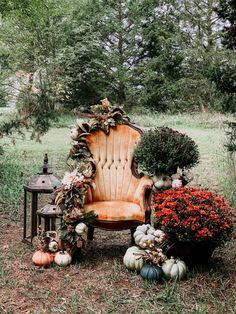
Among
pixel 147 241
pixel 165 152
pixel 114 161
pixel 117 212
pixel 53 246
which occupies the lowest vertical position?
pixel 53 246

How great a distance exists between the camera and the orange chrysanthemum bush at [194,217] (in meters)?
3.31

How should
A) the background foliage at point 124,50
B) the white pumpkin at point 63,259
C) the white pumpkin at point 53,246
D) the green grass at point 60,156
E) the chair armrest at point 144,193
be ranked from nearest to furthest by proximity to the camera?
the white pumpkin at point 63,259 < the white pumpkin at point 53,246 < the chair armrest at point 144,193 < the green grass at point 60,156 < the background foliage at point 124,50

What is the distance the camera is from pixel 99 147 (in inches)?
171

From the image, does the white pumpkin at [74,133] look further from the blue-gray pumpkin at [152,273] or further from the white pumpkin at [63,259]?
the blue-gray pumpkin at [152,273]

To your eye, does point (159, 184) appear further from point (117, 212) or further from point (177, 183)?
point (117, 212)

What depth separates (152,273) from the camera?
3.29 meters

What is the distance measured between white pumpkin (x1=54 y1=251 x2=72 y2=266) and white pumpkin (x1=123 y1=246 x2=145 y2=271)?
1.62 feet

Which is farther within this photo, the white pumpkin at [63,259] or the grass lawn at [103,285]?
Result: the white pumpkin at [63,259]

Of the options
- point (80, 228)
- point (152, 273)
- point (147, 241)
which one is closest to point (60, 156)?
point (80, 228)

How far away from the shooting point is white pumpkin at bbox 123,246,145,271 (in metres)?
3.45

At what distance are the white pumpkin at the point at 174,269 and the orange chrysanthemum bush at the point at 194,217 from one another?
17 centimetres

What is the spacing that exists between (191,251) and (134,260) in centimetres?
45

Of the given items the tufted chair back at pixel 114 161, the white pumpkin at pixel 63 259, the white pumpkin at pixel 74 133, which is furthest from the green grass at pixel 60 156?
the white pumpkin at pixel 63 259

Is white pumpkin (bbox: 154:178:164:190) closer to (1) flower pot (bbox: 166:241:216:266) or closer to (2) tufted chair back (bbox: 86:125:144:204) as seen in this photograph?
(2) tufted chair back (bbox: 86:125:144:204)
